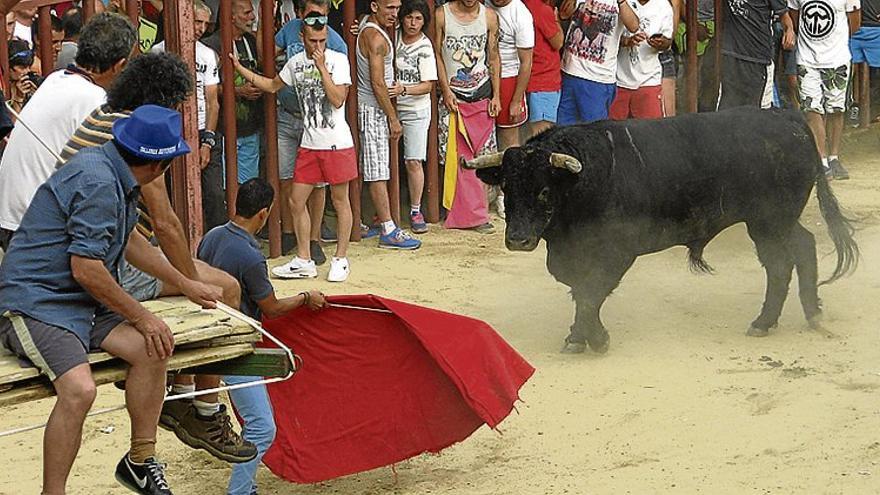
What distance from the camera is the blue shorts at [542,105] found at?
12.2 meters

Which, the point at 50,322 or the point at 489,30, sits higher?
the point at 489,30

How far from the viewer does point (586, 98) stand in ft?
40.4

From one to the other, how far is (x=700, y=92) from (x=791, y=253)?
4.72 m

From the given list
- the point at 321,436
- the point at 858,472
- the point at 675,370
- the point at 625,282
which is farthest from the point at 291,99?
the point at 858,472

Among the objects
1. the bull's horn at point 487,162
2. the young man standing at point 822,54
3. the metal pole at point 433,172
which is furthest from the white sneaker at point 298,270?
the young man standing at point 822,54

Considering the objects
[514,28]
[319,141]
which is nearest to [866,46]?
[514,28]

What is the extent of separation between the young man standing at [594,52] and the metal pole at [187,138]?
11.0 feet

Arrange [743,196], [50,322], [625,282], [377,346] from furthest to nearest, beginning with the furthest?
1. [625,282]
2. [743,196]
3. [377,346]
4. [50,322]

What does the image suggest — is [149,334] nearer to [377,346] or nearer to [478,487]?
[377,346]

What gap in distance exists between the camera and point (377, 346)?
7059mm

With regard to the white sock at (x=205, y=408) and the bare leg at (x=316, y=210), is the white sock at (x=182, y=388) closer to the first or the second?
the white sock at (x=205, y=408)

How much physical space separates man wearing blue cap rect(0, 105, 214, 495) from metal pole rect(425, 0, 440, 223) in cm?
653

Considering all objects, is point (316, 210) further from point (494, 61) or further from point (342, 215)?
point (494, 61)

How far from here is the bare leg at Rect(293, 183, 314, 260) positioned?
1062 cm
